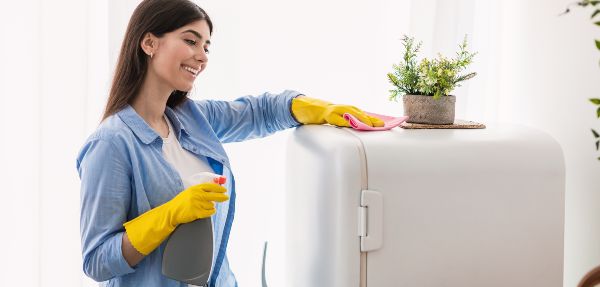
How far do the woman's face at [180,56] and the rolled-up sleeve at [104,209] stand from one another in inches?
8.1

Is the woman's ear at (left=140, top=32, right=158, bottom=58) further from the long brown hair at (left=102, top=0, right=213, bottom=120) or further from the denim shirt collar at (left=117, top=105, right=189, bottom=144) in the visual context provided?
the denim shirt collar at (left=117, top=105, right=189, bottom=144)

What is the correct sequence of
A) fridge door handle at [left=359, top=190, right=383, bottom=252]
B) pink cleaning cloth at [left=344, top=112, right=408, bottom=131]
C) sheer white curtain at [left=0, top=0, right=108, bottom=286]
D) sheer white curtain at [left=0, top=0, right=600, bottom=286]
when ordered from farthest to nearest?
sheer white curtain at [left=0, top=0, right=108, bottom=286], sheer white curtain at [left=0, top=0, right=600, bottom=286], pink cleaning cloth at [left=344, top=112, right=408, bottom=131], fridge door handle at [left=359, top=190, right=383, bottom=252]

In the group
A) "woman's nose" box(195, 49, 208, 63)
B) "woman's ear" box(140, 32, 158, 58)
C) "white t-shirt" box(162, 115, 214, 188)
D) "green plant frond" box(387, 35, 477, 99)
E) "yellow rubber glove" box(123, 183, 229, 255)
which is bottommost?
"yellow rubber glove" box(123, 183, 229, 255)

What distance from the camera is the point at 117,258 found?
1.21m

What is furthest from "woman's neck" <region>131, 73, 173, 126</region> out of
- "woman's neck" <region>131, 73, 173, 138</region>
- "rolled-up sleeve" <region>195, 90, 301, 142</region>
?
"rolled-up sleeve" <region>195, 90, 301, 142</region>

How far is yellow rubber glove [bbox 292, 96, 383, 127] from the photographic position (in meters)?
1.38

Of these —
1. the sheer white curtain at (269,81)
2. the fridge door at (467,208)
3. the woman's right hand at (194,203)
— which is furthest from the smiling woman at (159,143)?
the sheer white curtain at (269,81)

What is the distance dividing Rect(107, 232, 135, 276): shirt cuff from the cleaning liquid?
74 millimetres

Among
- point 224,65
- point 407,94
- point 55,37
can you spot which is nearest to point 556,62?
point 407,94

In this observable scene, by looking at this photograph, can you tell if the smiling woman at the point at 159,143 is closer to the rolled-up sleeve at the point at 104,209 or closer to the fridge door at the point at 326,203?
the rolled-up sleeve at the point at 104,209

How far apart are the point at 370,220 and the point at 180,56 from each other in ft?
1.74

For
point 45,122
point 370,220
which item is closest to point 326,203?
point 370,220

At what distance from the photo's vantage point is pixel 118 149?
4.12 ft

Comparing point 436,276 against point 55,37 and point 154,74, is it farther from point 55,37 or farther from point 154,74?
point 55,37
